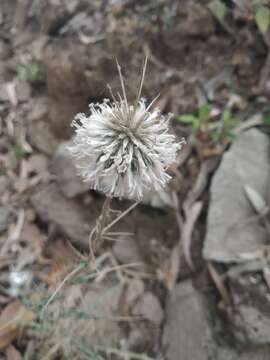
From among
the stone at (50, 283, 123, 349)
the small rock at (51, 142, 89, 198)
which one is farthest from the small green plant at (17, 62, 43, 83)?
the stone at (50, 283, 123, 349)

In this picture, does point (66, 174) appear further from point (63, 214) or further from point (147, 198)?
point (147, 198)

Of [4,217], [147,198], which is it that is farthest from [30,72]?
[147,198]

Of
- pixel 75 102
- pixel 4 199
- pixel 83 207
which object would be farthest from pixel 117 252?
pixel 75 102

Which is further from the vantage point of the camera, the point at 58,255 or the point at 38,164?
the point at 38,164

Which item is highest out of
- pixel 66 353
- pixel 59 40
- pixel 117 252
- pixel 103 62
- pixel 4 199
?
pixel 59 40

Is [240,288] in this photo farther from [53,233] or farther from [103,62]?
[103,62]

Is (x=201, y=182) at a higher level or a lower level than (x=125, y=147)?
lower

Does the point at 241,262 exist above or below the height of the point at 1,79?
below

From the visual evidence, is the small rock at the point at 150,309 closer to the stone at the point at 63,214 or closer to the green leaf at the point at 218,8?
the stone at the point at 63,214

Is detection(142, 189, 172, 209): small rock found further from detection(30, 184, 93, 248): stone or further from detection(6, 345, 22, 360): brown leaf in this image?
detection(6, 345, 22, 360): brown leaf
